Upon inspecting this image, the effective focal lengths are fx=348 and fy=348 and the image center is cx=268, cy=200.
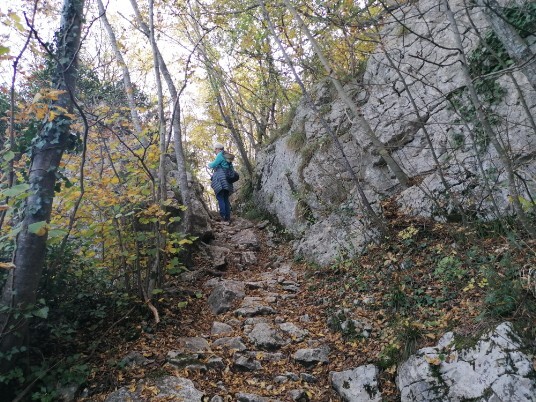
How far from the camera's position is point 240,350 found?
4172 millimetres

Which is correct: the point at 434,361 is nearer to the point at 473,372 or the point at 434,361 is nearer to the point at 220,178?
the point at 473,372

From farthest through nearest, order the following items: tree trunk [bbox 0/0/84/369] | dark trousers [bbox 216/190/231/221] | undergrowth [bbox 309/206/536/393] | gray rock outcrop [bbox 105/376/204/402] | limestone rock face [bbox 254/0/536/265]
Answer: dark trousers [bbox 216/190/231/221]
limestone rock face [bbox 254/0/536/265]
undergrowth [bbox 309/206/536/393]
gray rock outcrop [bbox 105/376/204/402]
tree trunk [bbox 0/0/84/369]

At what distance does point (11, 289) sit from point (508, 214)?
5542 mm

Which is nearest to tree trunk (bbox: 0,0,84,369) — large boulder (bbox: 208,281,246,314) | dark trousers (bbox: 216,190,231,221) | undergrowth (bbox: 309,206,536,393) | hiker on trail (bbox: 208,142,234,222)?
large boulder (bbox: 208,281,246,314)

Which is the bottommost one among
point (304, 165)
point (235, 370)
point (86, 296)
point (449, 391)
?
point (449, 391)

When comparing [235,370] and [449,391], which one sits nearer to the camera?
[449,391]

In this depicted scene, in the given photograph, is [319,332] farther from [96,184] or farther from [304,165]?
[304,165]

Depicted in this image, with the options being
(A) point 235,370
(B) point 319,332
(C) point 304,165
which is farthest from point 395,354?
(C) point 304,165

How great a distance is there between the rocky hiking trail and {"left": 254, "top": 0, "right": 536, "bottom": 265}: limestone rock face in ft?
4.73

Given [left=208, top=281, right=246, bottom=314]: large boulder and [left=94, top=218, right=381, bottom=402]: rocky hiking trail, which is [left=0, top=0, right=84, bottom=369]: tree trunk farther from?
[left=208, top=281, right=246, bottom=314]: large boulder

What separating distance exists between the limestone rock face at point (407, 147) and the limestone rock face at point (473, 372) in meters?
1.64

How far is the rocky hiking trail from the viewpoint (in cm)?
343

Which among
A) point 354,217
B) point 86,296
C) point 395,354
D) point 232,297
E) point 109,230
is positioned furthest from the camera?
point 354,217

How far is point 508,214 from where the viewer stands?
443cm
